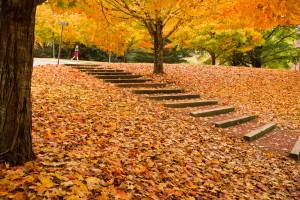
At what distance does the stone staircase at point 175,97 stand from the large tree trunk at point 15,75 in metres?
5.88

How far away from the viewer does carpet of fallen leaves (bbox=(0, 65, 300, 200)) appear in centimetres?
341

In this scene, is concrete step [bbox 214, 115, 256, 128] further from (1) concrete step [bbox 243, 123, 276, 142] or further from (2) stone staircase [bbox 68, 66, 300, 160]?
(1) concrete step [bbox 243, 123, 276, 142]

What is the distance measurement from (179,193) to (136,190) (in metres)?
0.68

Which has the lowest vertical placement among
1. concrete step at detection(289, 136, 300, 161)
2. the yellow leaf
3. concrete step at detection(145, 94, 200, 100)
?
concrete step at detection(289, 136, 300, 161)

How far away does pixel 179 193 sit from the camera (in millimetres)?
3893

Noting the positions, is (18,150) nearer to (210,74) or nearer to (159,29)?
(159,29)

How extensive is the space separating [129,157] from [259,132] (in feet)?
15.8

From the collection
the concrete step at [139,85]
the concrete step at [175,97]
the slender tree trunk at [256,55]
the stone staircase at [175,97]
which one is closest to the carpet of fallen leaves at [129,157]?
the stone staircase at [175,97]

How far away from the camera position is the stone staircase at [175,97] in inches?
315

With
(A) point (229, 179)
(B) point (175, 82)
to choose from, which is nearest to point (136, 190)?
(A) point (229, 179)

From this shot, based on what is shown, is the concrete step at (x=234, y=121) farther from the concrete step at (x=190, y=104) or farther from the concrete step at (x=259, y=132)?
the concrete step at (x=190, y=104)

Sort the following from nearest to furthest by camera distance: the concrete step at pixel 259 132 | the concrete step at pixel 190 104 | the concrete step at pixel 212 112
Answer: the concrete step at pixel 259 132 < the concrete step at pixel 212 112 < the concrete step at pixel 190 104

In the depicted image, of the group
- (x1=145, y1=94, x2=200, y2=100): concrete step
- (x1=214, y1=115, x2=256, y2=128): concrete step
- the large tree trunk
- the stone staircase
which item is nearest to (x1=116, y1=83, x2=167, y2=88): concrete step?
the stone staircase

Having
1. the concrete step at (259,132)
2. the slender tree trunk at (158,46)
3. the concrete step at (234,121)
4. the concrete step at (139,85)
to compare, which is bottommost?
the concrete step at (259,132)
